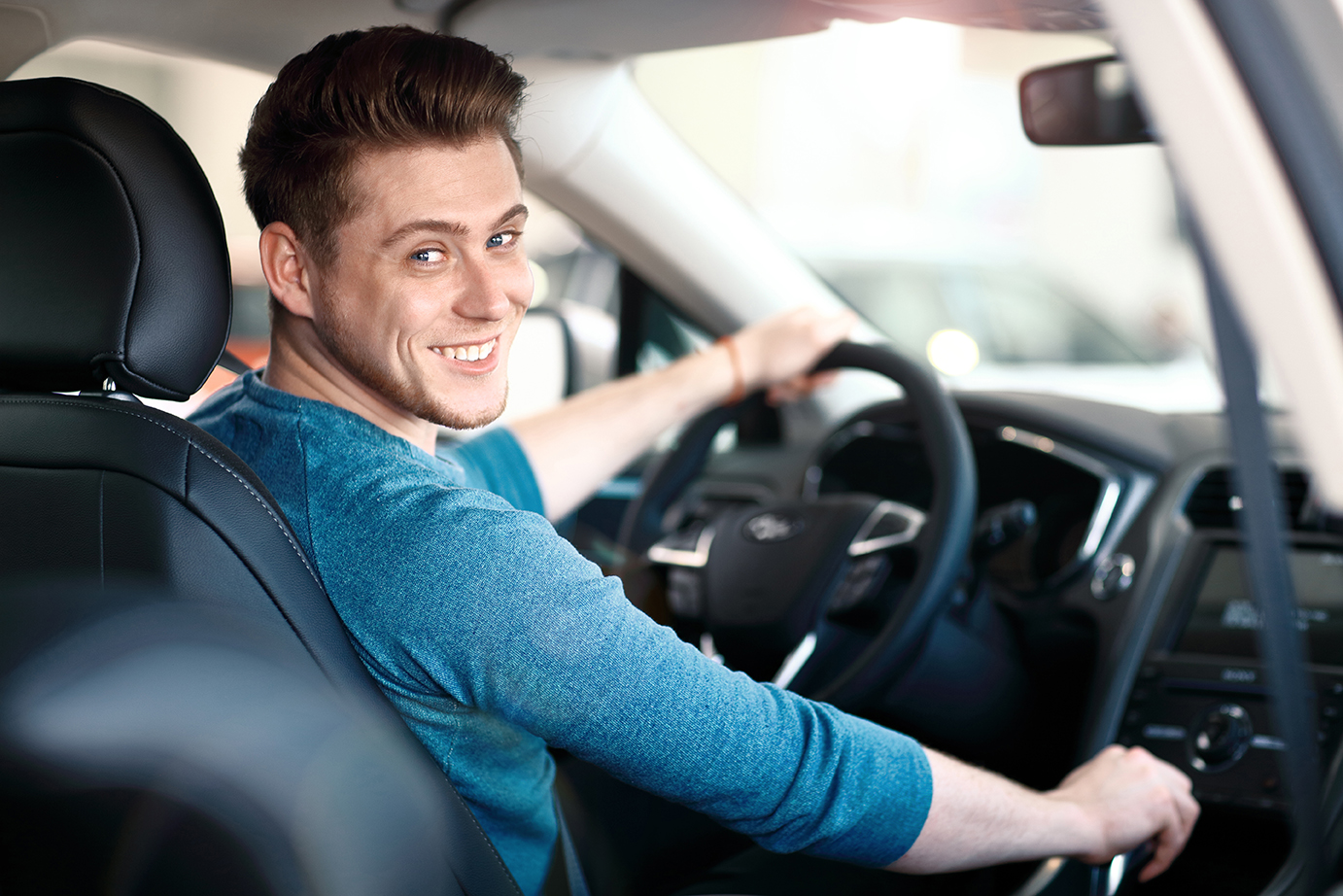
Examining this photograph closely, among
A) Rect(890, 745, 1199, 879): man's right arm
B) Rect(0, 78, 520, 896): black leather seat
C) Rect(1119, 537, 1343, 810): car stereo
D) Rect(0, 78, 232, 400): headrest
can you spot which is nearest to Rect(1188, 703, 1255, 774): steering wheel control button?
Rect(1119, 537, 1343, 810): car stereo

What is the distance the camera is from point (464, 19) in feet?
4.95

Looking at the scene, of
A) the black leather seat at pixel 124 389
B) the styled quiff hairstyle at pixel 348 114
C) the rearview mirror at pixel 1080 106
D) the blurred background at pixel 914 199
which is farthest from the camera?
the blurred background at pixel 914 199

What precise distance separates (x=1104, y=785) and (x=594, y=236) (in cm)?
138

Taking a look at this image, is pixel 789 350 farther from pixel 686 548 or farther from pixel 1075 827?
pixel 1075 827

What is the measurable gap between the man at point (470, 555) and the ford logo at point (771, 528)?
1.84ft

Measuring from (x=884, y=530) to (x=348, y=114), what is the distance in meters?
0.95

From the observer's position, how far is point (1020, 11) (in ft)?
4.34

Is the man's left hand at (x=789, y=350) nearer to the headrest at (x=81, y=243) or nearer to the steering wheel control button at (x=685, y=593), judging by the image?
the steering wheel control button at (x=685, y=593)

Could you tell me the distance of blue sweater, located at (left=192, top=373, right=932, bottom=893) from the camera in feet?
3.27

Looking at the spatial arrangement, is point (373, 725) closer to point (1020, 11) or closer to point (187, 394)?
point (187, 394)

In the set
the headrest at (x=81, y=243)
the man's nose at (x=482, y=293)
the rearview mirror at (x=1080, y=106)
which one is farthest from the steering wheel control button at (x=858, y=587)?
the headrest at (x=81, y=243)

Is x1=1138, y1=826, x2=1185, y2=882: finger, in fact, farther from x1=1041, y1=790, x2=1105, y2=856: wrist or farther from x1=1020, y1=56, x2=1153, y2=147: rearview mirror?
x1=1020, y1=56, x2=1153, y2=147: rearview mirror

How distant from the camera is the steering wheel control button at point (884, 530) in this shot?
67.7 inches

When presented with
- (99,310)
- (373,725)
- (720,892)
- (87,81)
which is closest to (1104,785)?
(720,892)
